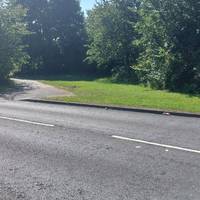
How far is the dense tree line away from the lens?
2888 cm

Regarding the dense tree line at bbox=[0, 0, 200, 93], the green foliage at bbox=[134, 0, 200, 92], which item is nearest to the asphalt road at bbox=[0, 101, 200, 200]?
the green foliage at bbox=[134, 0, 200, 92]

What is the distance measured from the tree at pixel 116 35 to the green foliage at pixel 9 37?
42.8 feet

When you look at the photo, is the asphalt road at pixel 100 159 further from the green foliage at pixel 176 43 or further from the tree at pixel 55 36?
the tree at pixel 55 36

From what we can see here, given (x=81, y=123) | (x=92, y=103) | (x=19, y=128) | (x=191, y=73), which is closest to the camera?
(x=19, y=128)

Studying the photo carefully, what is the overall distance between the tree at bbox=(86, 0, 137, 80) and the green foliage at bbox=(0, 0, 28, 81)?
13.1m

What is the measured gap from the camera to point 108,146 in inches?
391

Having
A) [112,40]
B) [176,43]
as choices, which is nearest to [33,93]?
[176,43]

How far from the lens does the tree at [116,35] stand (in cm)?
4747

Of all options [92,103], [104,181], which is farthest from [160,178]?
[92,103]

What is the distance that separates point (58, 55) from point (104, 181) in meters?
55.8

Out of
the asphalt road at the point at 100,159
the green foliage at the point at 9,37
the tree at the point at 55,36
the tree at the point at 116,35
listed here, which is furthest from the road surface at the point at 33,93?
the tree at the point at 55,36

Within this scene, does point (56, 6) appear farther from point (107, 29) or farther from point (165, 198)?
point (165, 198)

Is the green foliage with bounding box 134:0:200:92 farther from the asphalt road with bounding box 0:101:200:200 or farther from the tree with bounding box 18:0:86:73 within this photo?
the tree with bounding box 18:0:86:73

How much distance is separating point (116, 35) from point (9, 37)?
15.3 meters
